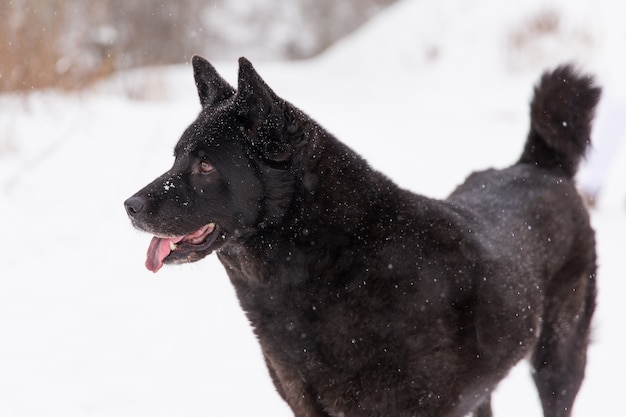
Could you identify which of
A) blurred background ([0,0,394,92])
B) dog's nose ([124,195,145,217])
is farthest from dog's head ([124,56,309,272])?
blurred background ([0,0,394,92])

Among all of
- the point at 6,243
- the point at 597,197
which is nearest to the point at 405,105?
the point at 597,197

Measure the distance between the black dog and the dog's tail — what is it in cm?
118

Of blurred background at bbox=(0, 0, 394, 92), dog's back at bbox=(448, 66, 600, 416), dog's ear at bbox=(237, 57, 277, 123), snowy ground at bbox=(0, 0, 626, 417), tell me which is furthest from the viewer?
blurred background at bbox=(0, 0, 394, 92)

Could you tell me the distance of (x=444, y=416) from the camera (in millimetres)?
2803

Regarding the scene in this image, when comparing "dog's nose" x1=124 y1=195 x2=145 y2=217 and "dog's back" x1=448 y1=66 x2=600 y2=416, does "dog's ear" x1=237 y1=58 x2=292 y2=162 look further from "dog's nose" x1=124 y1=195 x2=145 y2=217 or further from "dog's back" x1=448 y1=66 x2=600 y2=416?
"dog's back" x1=448 y1=66 x2=600 y2=416

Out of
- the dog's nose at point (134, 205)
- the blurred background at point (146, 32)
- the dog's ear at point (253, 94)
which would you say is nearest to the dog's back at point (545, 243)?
the dog's ear at point (253, 94)

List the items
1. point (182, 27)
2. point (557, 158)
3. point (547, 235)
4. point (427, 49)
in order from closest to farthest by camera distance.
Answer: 1. point (547, 235)
2. point (557, 158)
3. point (427, 49)
4. point (182, 27)

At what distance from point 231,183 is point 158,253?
0.41 m

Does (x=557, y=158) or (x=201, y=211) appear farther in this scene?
(x=557, y=158)

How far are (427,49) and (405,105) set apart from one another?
10.6ft

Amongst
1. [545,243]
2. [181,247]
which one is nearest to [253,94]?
[181,247]

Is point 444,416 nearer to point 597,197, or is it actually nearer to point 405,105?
point 597,197

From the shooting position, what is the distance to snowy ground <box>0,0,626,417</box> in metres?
4.32

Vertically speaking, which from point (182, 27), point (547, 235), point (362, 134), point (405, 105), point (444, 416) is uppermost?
point (182, 27)
